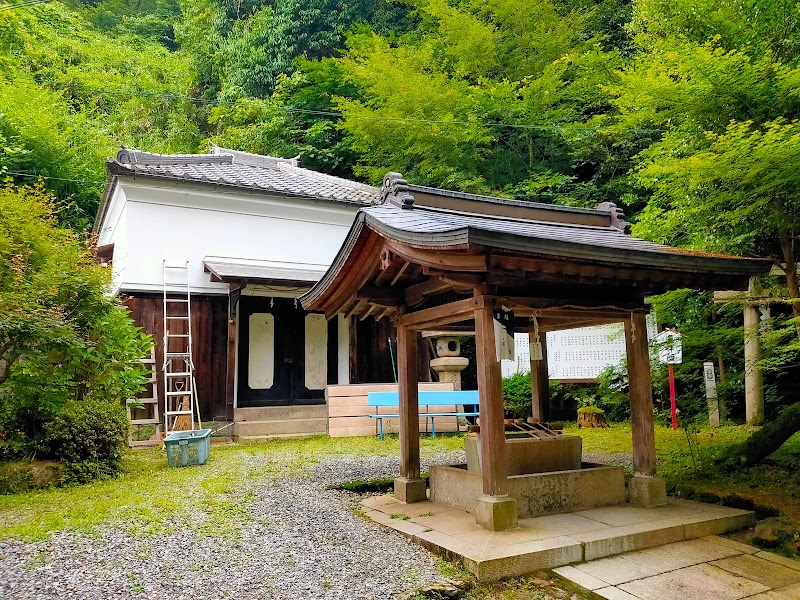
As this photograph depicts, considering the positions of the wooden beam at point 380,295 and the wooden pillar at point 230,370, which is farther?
the wooden pillar at point 230,370

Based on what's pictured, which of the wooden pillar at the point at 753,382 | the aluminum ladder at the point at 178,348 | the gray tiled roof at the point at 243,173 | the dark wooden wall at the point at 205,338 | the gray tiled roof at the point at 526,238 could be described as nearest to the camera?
the gray tiled roof at the point at 526,238

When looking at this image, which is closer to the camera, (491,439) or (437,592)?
(437,592)

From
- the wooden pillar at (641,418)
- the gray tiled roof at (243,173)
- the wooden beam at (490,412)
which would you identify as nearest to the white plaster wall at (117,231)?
the gray tiled roof at (243,173)

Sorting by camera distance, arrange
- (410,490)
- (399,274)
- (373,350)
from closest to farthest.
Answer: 1. (399,274)
2. (410,490)
3. (373,350)

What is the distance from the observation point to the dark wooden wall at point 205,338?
1176cm

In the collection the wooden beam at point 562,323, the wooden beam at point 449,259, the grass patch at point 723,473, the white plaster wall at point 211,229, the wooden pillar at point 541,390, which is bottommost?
the grass patch at point 723,473

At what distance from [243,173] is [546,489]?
12.2 meters

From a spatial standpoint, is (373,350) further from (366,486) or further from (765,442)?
(765,442)

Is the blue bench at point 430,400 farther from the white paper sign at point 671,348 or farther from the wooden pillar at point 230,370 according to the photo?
the white paper sign at point 671,348

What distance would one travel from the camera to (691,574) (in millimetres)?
4277

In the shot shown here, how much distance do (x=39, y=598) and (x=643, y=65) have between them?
8415 millimetres

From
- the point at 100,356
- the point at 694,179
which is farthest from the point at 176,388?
the point at 694,179

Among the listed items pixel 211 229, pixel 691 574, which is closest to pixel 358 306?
pixel 691 574

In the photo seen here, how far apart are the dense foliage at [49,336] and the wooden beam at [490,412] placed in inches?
212
